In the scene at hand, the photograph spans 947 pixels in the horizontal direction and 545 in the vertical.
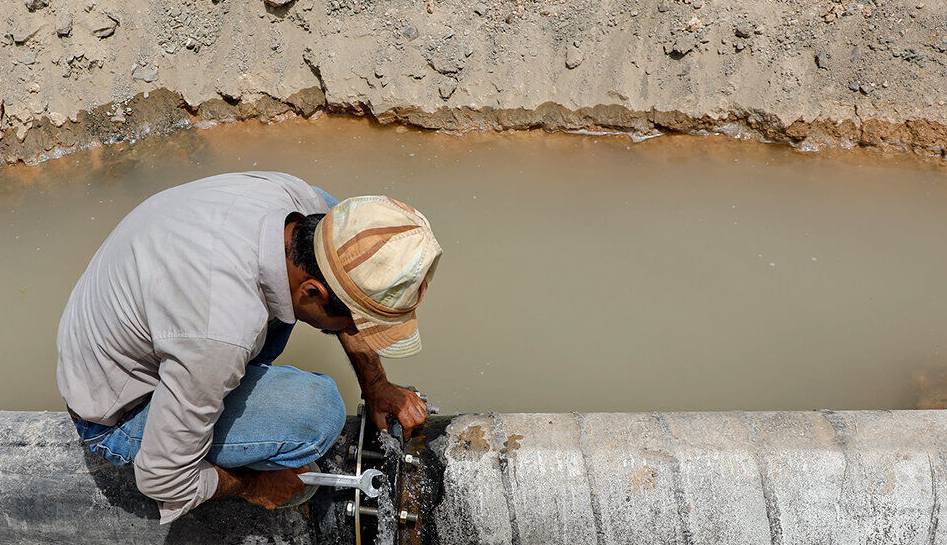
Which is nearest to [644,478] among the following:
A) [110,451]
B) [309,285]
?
[309,285]

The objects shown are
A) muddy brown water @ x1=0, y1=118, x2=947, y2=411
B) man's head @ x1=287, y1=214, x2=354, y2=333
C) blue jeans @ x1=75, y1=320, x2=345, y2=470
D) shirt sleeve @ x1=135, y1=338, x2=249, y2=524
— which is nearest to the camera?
shirt sleeve @ x1=135, y1=338, x2=249, y2=524

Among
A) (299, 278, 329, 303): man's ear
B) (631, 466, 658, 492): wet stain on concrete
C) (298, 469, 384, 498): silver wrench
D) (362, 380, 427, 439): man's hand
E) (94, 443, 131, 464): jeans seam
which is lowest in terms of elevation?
(94, 443, 131, 464): jeans seam

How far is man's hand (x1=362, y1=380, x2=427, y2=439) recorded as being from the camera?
2543 mm

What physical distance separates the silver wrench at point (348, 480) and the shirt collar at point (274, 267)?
64 centimetres

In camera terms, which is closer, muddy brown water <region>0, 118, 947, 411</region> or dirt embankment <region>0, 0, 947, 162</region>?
muddy brown water <region>0, 118, 947, 411</region>

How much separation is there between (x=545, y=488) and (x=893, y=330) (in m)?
2.38

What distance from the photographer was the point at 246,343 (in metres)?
1.92

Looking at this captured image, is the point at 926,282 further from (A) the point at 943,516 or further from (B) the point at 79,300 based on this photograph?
(B) the point at 79,300

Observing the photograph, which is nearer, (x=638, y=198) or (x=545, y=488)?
(x=545, y=488)

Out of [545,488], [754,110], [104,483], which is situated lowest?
[104,483]

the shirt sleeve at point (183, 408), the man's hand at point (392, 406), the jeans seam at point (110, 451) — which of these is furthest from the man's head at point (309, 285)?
the jeans seam at point (110, 451)

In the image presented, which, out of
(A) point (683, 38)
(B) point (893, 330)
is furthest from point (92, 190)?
(B) point (893, 330)

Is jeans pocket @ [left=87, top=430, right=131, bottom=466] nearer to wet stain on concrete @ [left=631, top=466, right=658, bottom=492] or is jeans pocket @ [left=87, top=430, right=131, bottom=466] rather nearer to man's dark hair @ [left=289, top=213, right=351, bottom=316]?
man's dark hair @ [left=289, top=213, right=351, bottom=316]

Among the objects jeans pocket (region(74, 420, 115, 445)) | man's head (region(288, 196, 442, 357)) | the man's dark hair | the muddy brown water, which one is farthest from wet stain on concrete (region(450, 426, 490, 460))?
jeans pocket (region(74, 420, 115, 445))
